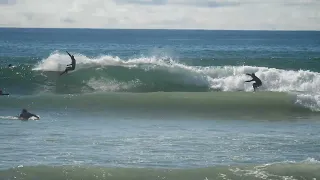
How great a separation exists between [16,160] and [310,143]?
6696 mm

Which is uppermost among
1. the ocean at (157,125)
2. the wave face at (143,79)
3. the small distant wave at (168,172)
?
the wave face at (143,79)

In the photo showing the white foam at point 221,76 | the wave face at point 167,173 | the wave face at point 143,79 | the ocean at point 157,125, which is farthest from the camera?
the white foam at point 221,76

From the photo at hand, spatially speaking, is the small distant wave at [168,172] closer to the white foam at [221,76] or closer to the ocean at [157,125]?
the ocean at [157,125]

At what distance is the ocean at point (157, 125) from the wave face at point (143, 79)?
5 centimetres

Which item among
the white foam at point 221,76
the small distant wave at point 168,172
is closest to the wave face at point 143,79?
the white foam at point 221,76

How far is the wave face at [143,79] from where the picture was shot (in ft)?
95.6

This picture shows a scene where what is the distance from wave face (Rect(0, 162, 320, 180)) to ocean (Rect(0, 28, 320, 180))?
2 cm

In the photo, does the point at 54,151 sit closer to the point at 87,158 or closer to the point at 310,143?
the point at 87,158

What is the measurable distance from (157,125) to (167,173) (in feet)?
19.7

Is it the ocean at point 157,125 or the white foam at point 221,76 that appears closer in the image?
the ocean at point 157,125

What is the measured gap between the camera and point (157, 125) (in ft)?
61.1

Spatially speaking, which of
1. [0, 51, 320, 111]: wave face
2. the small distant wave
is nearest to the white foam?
[0, 51, 320, 111]: wave face

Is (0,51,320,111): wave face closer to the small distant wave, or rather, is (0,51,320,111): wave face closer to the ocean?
the ocean

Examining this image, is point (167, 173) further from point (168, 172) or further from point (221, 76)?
point (221, 76)
